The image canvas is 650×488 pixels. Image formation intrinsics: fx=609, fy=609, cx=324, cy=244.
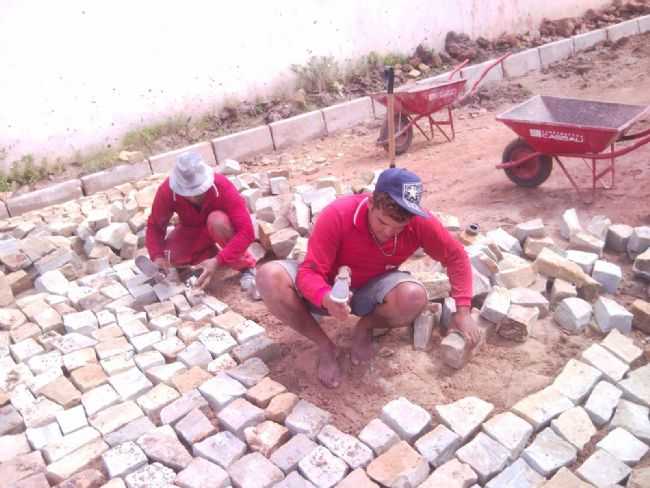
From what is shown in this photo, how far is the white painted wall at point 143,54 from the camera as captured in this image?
6086 mm

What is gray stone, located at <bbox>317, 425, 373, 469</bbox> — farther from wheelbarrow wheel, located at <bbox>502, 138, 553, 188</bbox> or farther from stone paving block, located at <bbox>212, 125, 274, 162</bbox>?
stone paving block, located at <bbox>212, 125, 274, 162</bbox>

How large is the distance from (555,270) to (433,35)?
6.31 m

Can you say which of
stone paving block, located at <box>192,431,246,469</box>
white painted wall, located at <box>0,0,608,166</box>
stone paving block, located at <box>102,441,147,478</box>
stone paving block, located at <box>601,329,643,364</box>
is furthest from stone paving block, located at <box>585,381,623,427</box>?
white painted wall, located at <box>0,0,608,166</box>

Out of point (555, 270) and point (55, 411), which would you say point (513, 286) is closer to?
point (555, 270)

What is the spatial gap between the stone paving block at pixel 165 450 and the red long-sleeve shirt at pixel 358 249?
95cm

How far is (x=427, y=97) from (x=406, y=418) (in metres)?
4.32

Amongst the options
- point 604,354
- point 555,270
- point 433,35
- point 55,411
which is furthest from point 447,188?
point 433,35

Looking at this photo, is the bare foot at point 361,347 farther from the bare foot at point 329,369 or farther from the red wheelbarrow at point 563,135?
the red wheelbarrow at point 563,135

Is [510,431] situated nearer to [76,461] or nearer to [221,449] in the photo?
[221,449]

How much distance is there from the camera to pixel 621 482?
8.66 ft

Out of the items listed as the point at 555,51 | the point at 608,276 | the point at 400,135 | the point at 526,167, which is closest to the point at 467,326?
the point at 608,276

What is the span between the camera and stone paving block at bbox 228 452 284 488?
2.71 meters

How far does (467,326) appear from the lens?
10.6 ft

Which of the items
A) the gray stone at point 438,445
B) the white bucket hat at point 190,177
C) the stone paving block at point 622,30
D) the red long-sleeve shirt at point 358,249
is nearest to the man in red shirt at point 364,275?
the red long-sleeve shirt at point 358,249
